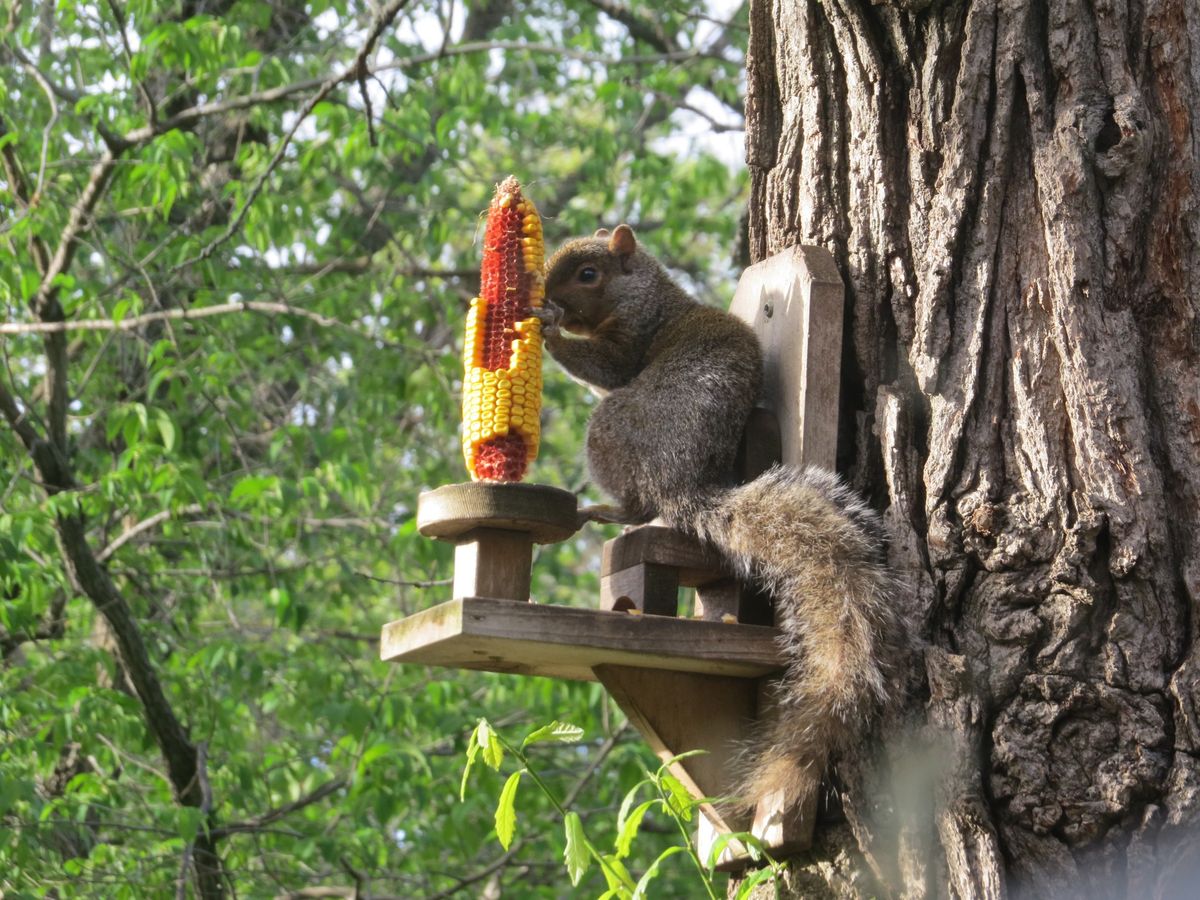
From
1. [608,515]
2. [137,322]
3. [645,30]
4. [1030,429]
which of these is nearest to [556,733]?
[608,515]

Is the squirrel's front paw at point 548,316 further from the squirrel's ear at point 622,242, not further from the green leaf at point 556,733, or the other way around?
the green leaf at point 556,733

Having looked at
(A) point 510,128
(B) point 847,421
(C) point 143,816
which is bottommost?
(C) point 143,816

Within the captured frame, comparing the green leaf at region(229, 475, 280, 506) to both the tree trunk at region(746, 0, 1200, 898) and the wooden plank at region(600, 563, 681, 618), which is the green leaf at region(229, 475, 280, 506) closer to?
the wooden plank at region(600, 563, 681, 618)

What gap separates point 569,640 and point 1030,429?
67 cm

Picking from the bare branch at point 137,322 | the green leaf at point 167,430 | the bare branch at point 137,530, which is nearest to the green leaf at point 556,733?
the green leaf at point 167,430

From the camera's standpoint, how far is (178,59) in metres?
4.25

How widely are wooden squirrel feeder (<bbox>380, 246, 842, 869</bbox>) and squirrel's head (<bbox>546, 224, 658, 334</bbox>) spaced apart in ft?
1.07

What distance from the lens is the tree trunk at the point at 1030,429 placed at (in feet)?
5.62

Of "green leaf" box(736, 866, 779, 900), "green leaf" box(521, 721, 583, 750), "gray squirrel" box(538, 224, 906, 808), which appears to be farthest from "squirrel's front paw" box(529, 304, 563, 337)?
"green leaf" box(736, 866, 779, 900)

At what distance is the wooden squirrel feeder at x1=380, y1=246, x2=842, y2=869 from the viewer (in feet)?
6.10

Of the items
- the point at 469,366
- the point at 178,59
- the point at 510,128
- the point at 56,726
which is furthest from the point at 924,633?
the point at 510,128

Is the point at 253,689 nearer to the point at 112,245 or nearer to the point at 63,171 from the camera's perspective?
the point at 112,245

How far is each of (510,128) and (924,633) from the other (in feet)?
16.2

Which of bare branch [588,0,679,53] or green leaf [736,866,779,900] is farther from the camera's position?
bare branch [588,0,679,53]
